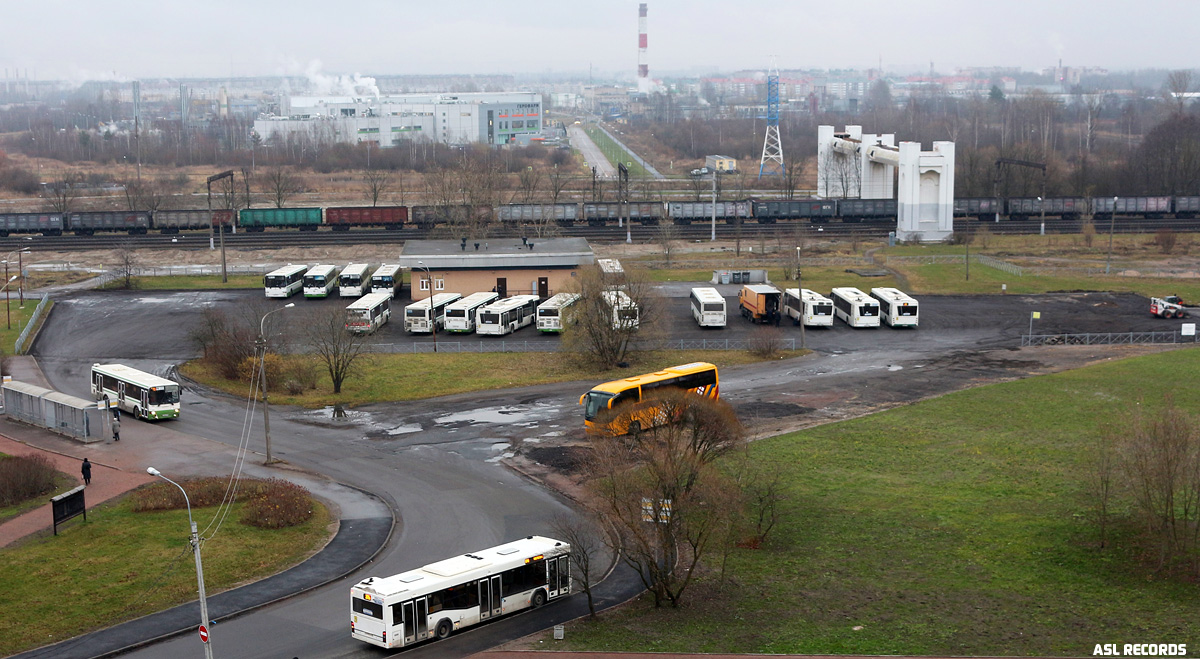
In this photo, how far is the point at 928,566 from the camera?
1029 inches

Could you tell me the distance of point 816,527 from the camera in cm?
2920

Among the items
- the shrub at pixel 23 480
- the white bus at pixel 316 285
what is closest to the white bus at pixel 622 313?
the shrub at pixel 23 480

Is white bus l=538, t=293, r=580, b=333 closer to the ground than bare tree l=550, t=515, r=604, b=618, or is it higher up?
higher up

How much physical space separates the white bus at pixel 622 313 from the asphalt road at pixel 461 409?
4.05 metres

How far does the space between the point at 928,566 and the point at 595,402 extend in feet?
47.4

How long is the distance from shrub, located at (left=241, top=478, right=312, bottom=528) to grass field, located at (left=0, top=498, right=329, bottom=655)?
0.86 feet

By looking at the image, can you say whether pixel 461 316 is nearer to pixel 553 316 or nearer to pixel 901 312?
pixel 553 316

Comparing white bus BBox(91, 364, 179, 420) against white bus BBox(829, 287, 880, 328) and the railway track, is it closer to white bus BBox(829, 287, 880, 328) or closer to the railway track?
white bus BBox(829, 287, 880, 328)

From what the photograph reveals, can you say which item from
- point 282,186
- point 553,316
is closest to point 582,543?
point 553,316

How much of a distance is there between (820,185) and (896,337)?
65.4 meters

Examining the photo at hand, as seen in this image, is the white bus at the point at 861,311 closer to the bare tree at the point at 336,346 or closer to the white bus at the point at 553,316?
the white bus at the point at 553,316

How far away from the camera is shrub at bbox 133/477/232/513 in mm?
31719

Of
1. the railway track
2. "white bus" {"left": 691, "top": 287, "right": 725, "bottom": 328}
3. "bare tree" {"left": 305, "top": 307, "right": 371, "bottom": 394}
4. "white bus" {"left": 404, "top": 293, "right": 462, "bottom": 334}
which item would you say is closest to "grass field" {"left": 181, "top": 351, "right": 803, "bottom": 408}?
"bare tree" {"left": 305, "top": 307, "right": 371, "bottom": 394}

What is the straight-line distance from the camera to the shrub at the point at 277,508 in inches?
1184
